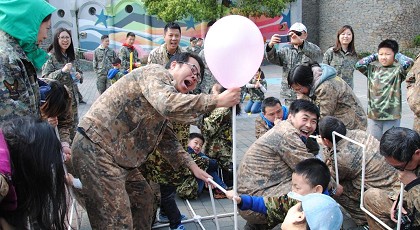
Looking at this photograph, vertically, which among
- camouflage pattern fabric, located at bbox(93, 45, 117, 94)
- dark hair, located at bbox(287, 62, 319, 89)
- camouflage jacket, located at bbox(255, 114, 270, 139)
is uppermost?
dark hair, located at bbox(287, 62, 319, 89)

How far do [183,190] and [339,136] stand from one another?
181 cm

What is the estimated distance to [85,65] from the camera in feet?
66.4

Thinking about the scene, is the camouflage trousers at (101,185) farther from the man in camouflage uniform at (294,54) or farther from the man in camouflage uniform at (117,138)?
the man in camouflage uniform at (294,54)

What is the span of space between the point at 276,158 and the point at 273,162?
0.04 metres

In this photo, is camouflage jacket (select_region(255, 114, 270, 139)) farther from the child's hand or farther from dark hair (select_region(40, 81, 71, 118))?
dark hair (select_region(40, 81, 71, 118))

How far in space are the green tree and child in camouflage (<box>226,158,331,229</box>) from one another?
46.8 ft

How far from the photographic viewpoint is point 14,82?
95.7 inches

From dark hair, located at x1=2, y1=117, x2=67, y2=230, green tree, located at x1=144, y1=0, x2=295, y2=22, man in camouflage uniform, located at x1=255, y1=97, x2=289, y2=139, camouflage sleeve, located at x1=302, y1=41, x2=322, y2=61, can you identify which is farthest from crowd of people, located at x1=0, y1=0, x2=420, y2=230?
green tree, located at x1=144, y1=0, x2=295, y2=22

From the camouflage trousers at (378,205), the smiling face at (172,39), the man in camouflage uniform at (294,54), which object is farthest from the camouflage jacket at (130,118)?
the man in camouflage uniform at (294,54)

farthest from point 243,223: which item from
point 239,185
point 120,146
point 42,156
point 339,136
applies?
point 42,156

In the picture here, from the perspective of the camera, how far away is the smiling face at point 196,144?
15.4ft

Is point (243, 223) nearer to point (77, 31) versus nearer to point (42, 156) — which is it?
point (42, 156)

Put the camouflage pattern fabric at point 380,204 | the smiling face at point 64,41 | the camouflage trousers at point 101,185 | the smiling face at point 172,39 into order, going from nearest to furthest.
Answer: the camouflage trousers at point 101,185
the camouflage pattern fabric at point 380,204
the smiling face at point 172,39
the smiling face at point 64,41

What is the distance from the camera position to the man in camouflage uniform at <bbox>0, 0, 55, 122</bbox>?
2406 millimetres
